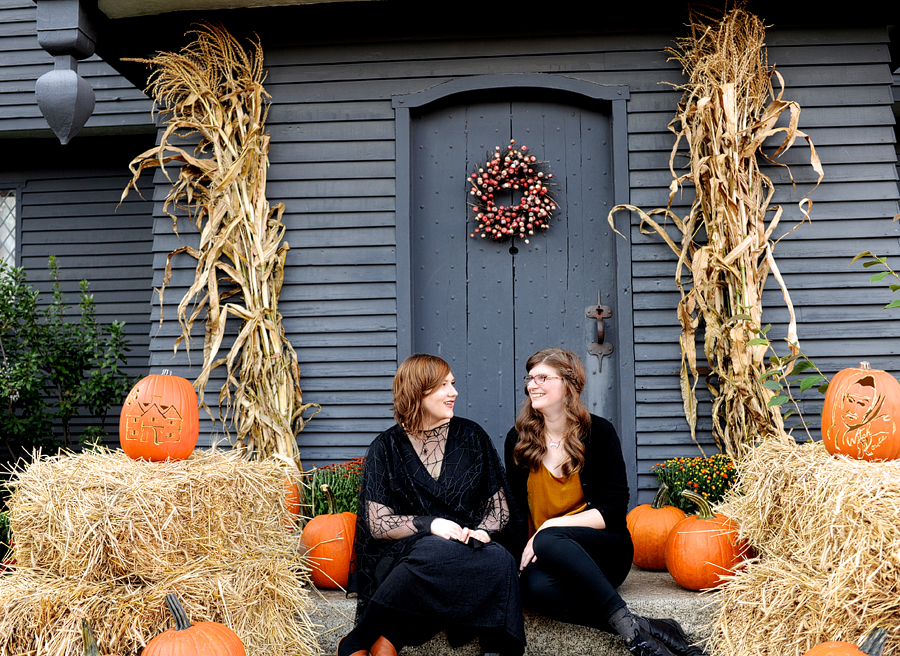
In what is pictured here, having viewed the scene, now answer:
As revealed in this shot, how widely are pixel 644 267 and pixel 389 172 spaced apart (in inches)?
63.2

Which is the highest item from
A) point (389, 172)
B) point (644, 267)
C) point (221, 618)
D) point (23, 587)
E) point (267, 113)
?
point (267, 113)

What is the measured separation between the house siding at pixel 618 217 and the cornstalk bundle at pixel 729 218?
141mm

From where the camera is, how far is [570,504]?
2873mm

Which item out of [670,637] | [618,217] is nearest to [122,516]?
[670,637]

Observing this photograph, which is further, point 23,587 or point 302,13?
point 302,13

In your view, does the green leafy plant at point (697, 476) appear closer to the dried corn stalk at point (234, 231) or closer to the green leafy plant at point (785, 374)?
the green leafy plant at point (785, 374)

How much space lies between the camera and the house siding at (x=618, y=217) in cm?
394

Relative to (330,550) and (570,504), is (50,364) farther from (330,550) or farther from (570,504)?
(570,504)

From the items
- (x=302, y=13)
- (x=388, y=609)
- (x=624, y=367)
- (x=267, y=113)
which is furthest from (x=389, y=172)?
(x=388, y=609)

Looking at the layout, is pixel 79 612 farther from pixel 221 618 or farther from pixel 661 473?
pixel 661 473

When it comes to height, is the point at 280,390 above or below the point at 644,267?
below

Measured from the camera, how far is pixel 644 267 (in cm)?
402

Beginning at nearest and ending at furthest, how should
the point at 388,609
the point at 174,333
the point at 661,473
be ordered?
1. the point at 388,609
2. the point at 661,473
3. the point at 174,333

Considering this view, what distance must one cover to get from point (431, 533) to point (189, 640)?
2.83 feet
